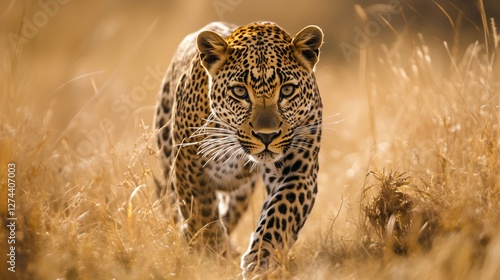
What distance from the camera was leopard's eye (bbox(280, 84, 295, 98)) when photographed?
7.24m

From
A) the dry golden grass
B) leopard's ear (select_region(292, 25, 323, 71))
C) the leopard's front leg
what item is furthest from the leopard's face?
the dry golden grass

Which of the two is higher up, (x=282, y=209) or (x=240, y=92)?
(x=240, y=92)

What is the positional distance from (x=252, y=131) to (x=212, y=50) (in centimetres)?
84

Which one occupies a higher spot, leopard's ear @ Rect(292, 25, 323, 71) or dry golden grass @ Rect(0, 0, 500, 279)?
leopard's ear @ Rect(292, 25, 323, 71)

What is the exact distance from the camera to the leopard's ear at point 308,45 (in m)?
7.46

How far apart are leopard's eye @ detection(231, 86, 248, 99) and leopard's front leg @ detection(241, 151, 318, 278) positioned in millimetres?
591

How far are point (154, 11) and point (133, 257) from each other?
1055cm

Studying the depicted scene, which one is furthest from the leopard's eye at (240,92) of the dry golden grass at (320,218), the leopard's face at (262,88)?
the dry golden grass at (320,218)

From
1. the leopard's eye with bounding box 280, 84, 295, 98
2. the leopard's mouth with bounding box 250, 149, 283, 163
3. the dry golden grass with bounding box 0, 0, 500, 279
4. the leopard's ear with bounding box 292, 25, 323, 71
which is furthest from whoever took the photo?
the leopard's ear with bounding box 292, 25, 323, 71

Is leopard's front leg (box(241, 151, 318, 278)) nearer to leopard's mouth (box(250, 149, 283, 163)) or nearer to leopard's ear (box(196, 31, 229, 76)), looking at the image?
leopard's mouth (box(250, 149, 283, 163))

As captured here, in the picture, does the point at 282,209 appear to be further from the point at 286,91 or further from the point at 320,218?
the point at 286,91

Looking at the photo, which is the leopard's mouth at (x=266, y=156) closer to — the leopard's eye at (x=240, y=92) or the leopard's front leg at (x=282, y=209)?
the leopard's front leg at (x=282, y=209)

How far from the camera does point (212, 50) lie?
24.7 feet

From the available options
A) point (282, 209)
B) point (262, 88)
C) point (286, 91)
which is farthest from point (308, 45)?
point (282, 209)
